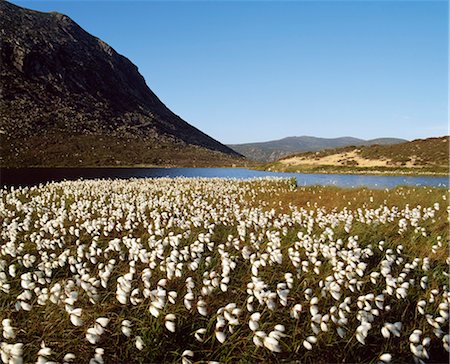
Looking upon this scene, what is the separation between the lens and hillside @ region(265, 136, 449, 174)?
5627cm

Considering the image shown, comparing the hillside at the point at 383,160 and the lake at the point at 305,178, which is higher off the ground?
the hillside at the point at 383,160

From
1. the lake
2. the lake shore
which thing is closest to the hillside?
the lake shore

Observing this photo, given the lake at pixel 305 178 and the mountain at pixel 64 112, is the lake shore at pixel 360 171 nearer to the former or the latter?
the lake at pixel 305 178

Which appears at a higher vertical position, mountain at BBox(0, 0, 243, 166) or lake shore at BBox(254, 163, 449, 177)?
mountain at BBox(0, 0, 243, 166)

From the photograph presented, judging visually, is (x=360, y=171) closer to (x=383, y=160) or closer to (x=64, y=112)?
(x=383, y=160)

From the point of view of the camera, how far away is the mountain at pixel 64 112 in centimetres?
10744

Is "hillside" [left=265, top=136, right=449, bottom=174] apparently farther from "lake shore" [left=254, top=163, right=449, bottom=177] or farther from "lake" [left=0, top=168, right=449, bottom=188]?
"lake" [left=0, top=168, right=449, bottom=188]

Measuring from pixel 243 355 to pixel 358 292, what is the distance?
9.01ft

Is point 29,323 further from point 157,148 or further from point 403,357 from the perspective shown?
point 157,148

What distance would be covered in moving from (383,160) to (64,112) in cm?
12159

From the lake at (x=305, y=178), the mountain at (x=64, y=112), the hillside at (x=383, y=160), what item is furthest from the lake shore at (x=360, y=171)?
the mountain at (x=64, y=112)

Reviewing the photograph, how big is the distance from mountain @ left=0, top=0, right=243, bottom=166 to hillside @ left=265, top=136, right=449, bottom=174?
63.5 meters

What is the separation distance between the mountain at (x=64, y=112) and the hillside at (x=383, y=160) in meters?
63.5

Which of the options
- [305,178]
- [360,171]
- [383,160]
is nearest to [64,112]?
[360,171]
